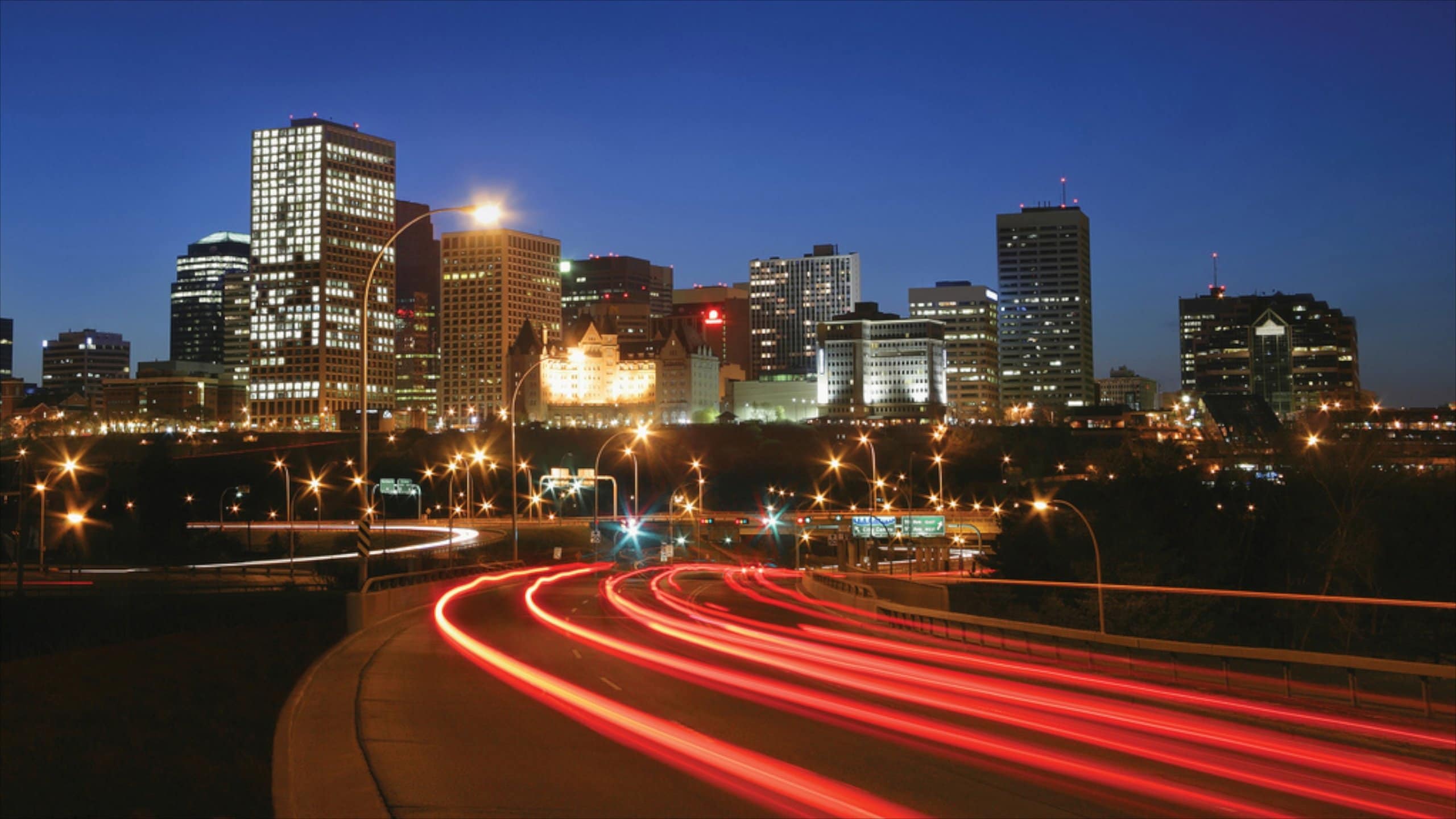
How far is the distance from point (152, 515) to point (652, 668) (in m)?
106

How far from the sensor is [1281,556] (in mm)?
77375

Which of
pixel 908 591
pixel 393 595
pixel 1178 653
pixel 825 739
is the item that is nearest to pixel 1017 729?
pixel 825 739

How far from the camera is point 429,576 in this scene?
5175cm

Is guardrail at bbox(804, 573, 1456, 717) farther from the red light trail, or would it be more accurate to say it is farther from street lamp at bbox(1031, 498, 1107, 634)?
street lamp at bbox(1031, 498, 1107, 634)

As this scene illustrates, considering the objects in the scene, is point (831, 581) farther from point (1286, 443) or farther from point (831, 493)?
point (831, 493)

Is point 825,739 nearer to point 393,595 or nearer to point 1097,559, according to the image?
point 393,595

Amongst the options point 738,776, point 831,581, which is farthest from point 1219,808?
point 831,581

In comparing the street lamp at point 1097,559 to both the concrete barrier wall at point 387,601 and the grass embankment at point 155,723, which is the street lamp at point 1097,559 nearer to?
the concrete barrier wall at point 387,601

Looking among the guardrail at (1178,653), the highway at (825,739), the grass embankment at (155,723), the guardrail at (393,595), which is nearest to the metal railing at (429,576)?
the guardrail at (393,595)

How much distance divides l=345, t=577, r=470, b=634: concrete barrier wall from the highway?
398 centimetres

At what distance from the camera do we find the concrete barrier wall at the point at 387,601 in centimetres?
3191

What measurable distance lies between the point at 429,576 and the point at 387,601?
15602 mm

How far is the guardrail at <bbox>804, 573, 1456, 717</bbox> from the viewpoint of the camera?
2009 cm

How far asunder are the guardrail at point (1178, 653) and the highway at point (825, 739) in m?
1.17
